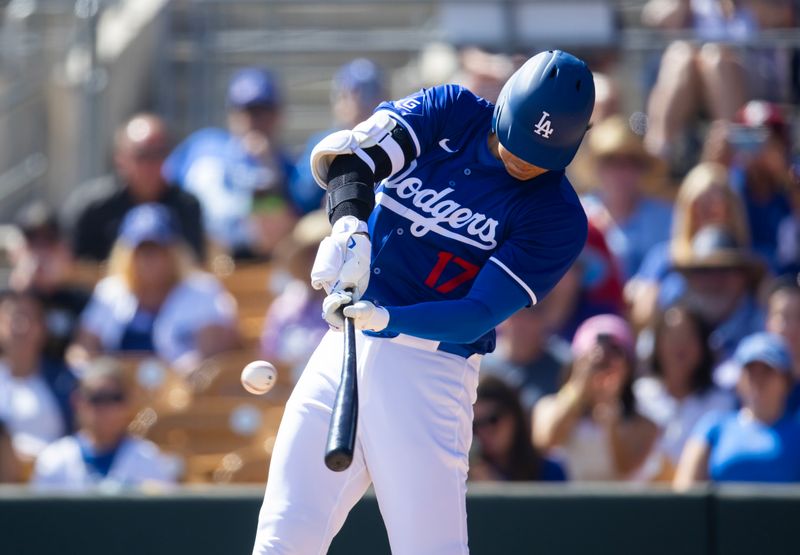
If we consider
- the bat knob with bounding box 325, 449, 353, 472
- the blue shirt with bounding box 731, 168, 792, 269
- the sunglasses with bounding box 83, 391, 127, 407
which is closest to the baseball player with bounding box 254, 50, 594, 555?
the bat knob with bounding box 325, 449, 353, 472

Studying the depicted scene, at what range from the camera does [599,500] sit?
5602 mm

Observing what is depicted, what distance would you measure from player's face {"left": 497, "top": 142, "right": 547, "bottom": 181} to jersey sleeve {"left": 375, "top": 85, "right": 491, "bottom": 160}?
16cm

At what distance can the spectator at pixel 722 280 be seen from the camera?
7.12 metres

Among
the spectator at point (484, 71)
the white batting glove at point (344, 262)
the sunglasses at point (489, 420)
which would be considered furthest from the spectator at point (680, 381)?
the white batting glove at point (344, 262)

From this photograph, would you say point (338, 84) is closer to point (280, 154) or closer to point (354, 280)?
point (280, 154)

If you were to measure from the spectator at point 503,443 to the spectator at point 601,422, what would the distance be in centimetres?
19

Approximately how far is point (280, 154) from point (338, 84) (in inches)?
23.4

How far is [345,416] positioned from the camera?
350 centimetres

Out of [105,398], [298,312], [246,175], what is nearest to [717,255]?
[298,312]

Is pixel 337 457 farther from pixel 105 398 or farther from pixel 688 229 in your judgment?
pixel 688 229

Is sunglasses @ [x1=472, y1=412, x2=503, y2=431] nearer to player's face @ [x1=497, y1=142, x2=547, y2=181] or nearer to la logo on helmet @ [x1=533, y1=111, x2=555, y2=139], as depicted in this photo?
player's face @ [x1=497, y1=142, x2=547, y2=181]

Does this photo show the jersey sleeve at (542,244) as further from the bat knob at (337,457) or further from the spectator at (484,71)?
the spectator at (484,71)

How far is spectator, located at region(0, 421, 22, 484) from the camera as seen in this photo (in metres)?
6.59

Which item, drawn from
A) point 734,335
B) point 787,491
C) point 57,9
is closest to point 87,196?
point 57,9
